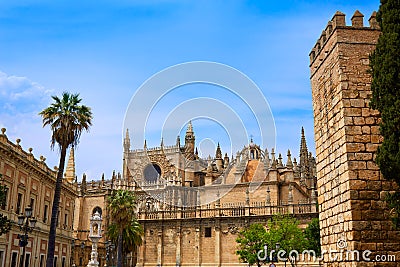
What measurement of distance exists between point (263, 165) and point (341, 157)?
3727 centimetres

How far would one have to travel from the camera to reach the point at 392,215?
8.73 meters

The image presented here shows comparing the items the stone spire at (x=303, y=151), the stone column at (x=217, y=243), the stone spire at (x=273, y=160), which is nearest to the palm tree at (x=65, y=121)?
the stone column at (x=217, y=243)

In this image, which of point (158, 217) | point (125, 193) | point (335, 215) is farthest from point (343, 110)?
point (158, 217)

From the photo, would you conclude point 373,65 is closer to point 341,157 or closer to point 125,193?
point 341,157

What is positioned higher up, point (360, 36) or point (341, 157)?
point (360, 36)

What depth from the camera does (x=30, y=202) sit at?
27.2m

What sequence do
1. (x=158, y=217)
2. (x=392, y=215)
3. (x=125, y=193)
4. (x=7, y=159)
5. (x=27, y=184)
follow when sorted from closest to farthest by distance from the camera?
(x=392, y=215), (x=7, y=159), (x=27, y=184), (x=125, y=193), (x=158, y=217)

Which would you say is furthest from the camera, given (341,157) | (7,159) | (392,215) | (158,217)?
(158,217)

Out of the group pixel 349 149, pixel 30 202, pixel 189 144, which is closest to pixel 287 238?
pixel 30 202

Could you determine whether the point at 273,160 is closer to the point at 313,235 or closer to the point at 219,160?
the point at 219,160

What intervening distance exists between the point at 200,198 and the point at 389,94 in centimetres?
3865

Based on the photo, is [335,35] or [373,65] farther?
[335,35]

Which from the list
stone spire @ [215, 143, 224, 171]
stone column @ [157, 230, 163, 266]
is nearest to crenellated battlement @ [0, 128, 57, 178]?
stone column @ [157, 230, 163, 266]

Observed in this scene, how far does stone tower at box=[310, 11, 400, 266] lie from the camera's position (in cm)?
870
